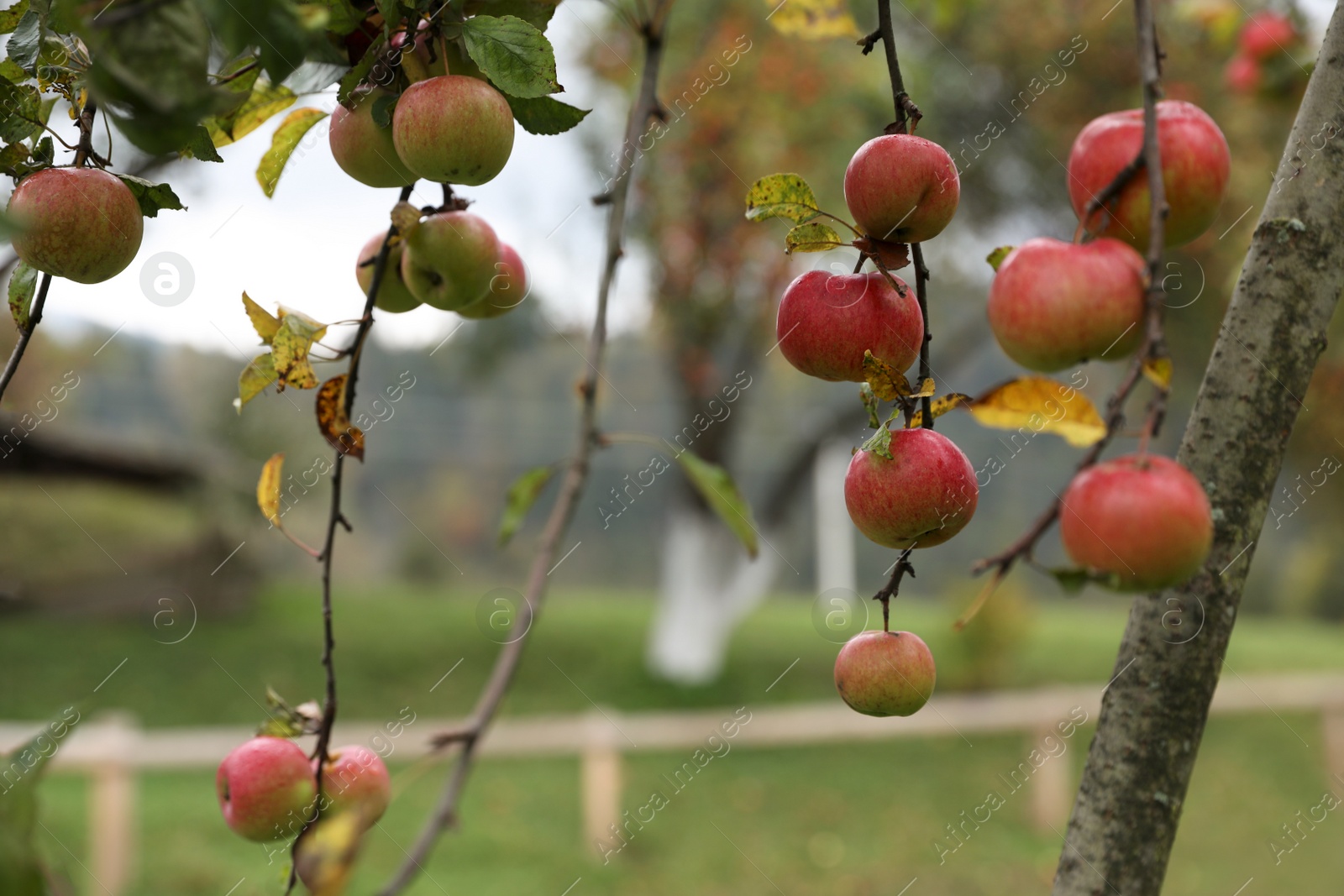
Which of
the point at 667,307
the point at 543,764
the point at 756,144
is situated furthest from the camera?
the point at 667,307

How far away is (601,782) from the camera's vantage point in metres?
3.87

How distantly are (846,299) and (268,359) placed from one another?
0.31 m

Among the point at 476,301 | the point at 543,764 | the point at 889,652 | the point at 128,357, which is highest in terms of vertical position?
the point at 476,301

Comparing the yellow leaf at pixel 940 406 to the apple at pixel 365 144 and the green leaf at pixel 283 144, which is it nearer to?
the apple at pixel 365 144

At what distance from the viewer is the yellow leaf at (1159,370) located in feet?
0.91

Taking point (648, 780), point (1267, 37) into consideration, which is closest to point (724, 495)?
point (1267, 37)

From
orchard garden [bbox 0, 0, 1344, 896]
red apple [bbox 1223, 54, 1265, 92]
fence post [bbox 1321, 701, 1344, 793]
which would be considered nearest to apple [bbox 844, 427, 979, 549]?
orchard garden [bbox 0, 0, 1344, 896]

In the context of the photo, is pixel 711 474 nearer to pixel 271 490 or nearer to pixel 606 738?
pixel 271 490

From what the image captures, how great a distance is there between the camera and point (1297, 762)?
5.17 m

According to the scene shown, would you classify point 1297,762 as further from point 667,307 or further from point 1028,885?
point 667,307

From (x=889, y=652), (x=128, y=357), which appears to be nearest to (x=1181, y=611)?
(x=889, y=652)

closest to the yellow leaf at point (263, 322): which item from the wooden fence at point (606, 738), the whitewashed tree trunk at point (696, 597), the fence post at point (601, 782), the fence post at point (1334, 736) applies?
the wooden fence at point (606, 738)

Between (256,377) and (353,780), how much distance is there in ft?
0.75

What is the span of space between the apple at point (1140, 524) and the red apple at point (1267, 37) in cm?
259
